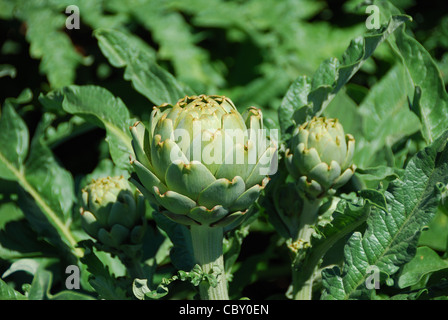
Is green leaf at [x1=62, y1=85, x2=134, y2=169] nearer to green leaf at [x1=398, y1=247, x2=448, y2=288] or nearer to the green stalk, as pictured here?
the green stalk

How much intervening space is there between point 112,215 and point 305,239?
32 cm

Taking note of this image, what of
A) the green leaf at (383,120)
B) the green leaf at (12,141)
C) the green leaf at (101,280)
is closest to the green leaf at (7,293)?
the green leaf at (101,280)

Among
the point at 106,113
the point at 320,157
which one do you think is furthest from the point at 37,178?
the point at 320,157

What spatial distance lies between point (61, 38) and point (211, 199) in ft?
3.42

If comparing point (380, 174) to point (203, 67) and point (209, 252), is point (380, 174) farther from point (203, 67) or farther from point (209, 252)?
point (203, 67)

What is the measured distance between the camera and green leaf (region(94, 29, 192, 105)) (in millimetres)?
1021

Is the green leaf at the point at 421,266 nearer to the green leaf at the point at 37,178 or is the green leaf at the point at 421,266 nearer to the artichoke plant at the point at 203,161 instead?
the artichoke plant at the point at 203,161

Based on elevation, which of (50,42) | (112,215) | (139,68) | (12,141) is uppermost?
(50,42)

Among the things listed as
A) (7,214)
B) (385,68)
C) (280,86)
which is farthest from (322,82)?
(385,68)

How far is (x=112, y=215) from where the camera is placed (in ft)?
2.76

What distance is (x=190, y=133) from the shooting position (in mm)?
652

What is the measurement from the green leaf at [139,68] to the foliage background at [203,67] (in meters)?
0.02

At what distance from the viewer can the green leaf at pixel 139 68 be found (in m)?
1.02
